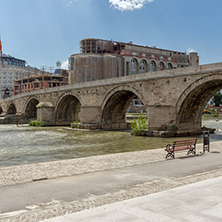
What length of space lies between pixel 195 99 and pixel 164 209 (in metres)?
16.5

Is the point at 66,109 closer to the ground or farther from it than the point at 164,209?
farther from it

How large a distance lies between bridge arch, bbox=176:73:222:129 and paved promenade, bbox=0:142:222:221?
31.4 ft

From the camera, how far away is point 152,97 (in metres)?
20.8

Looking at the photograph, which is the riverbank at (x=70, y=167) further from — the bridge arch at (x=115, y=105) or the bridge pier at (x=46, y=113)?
the bridge pier at (x=46, y=113)

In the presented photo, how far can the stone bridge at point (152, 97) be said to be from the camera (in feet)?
59.7

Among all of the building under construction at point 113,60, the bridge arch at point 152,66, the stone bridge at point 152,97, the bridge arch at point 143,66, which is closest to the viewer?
the stone bridge at point 152,97

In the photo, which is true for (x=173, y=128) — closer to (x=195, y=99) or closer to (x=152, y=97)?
(x=195, y=99)

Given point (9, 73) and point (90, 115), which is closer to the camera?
point (90, 115)

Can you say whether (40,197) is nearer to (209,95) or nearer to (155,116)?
(155,116)

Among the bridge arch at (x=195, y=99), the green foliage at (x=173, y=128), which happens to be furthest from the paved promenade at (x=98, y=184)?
the green foliage at (x=173, y=128)

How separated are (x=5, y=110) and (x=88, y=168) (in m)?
46.4

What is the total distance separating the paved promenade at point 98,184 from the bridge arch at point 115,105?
1607 centimetres

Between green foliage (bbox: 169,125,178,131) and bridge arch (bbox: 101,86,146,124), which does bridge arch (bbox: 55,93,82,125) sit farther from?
green foliage (bbox: 169,125,178,131)

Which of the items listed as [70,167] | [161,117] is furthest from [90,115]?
[70,167]
